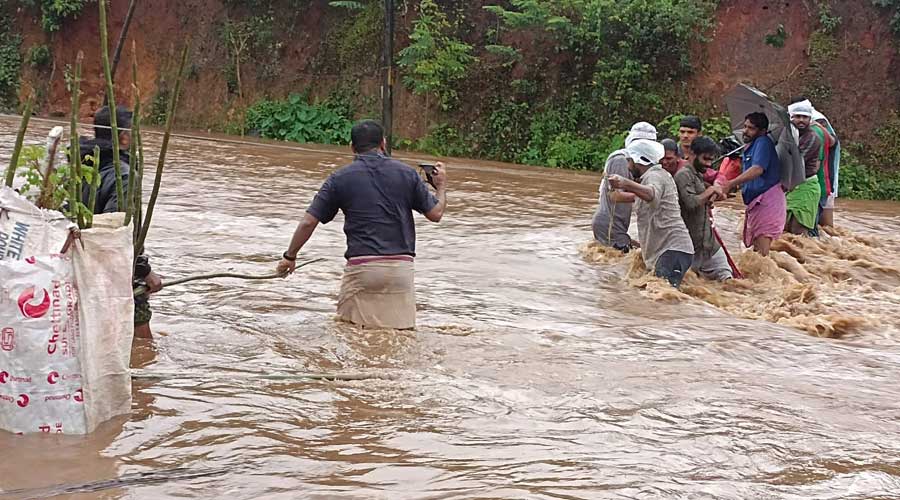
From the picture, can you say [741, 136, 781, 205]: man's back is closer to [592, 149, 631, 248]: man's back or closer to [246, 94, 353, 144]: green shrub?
[592, 149, 631, 248]: man's back

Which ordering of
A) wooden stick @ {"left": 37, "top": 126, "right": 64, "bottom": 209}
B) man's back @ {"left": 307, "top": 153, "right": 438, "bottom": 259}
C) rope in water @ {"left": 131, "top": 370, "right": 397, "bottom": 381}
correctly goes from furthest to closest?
1. man's back @ {"left": 307, "top": 153, "right": 438, "bottom": 259}
2. rope in water @ {"left": 131, "top": 370, "right": 397, "bottom": 381}
3. wooden stick @ {"left": 37, "top": 126, "right": 64, "bottom": 209}

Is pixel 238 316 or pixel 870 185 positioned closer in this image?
pixel 238 316

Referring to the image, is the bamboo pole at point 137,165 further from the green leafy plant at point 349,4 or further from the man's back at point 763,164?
the green leafy plant at point 349,4

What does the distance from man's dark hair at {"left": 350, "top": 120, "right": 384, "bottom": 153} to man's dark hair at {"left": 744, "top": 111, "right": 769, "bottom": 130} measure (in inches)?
163

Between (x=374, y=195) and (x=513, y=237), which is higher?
(x=374, y=195)

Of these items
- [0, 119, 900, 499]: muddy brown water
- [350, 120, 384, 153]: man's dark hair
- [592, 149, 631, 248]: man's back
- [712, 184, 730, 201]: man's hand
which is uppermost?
[350, 120, 384, 153]: man's dark hair

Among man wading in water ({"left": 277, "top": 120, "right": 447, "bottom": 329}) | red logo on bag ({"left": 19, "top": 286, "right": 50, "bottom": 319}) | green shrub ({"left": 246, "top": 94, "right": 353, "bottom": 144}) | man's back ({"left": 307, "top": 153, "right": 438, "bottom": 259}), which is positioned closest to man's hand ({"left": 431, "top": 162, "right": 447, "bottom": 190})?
man wading in water ({"left": 277, "top": 120, "right": 447, "bottom": 329})

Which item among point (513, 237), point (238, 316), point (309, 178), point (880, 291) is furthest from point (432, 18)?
point (238, 316)

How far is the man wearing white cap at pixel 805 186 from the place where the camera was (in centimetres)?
994

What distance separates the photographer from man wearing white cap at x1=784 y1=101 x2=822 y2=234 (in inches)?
391

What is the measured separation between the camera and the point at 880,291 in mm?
9422

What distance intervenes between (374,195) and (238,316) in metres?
1.38

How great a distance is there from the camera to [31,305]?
4.09m

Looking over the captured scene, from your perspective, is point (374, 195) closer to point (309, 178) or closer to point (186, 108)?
point (309, 178)
